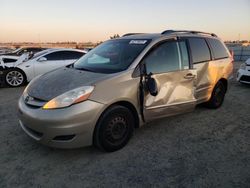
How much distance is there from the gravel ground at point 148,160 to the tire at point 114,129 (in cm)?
14

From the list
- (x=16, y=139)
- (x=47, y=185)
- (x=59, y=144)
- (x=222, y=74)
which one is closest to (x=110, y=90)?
(x=59, y=144)

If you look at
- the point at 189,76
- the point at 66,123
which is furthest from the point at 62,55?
the point at 66,123

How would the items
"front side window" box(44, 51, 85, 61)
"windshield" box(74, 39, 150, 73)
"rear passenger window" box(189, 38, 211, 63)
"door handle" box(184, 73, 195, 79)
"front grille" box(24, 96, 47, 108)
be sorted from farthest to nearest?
"front side window" box(44, 51, 85, 61), "rear passenger window" box(189, 38, 211, 63), "door handle" box(184, 73, 195, 79), "windshield" box(74, 39, 150, 73), "front grille" box(24, 96, 47, 108)

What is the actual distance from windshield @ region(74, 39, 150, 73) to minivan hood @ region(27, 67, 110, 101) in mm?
229

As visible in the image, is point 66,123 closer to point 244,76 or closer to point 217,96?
point 217,96

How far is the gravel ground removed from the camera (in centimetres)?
257

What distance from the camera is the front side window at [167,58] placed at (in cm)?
347

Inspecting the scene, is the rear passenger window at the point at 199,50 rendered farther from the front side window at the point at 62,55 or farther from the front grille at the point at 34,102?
the front side window at the point at 62,55

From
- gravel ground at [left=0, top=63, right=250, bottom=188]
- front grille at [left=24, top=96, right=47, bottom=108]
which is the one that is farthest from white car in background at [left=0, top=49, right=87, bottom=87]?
front grille at [left=24, top=96, right=47, bottom=108]

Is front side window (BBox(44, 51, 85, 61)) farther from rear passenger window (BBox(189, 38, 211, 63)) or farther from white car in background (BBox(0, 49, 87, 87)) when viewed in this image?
rear passenger window (BBox(189, 38, 211, 63))

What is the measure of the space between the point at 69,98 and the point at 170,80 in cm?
168

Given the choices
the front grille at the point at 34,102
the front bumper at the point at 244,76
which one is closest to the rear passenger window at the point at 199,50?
the front grille at the point at 34,102

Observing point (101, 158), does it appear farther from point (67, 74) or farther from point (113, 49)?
point (113, 49)

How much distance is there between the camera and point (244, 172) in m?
2.74
